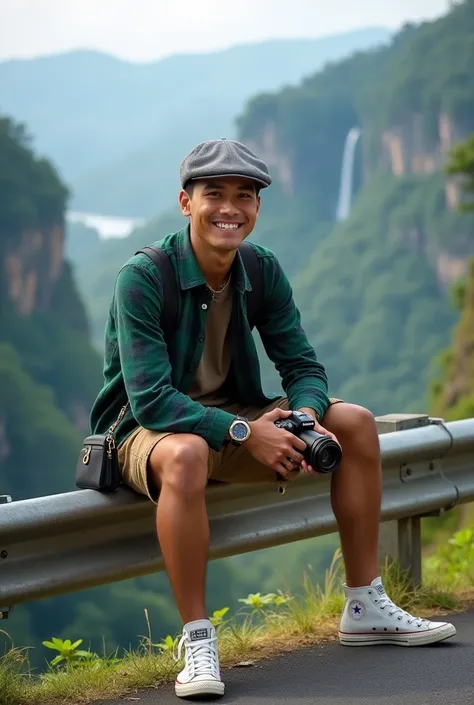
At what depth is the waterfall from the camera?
140875mm

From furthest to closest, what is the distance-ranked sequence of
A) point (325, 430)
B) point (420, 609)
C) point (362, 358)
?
point (362, 358), point (420, 609), point (325, 430)

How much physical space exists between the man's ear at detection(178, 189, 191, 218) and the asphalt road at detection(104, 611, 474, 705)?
142 cm

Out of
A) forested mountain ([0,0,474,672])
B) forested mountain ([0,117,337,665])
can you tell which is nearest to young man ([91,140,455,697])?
forested mountain ([0,0,474,672])

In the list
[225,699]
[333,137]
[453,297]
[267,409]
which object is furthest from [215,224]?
[333,137]

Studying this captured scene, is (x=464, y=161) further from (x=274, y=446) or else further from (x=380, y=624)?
(x=274, y=446)

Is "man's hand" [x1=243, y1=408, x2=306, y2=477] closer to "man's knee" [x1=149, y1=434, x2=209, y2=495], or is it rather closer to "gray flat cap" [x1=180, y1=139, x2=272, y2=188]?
"man's knee" [x1=149, y1=434, x2=209, y2=495]

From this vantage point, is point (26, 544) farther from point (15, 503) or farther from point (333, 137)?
point (333, 137)

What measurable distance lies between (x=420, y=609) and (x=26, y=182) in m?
86.0

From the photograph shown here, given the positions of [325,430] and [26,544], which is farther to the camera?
[325,430]

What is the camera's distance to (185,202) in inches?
157

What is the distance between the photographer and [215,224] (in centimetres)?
383

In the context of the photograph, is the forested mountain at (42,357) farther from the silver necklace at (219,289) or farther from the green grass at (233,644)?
the silver necklace at (219,289)

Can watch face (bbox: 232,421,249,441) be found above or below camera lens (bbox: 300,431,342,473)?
above

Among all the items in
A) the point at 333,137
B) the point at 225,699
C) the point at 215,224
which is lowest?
the point at 225,699
